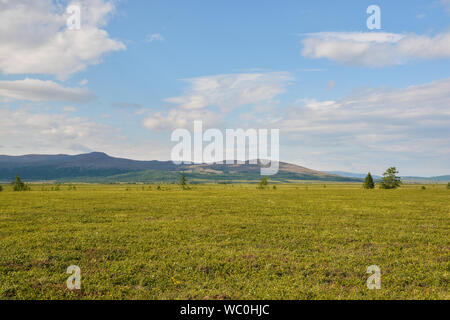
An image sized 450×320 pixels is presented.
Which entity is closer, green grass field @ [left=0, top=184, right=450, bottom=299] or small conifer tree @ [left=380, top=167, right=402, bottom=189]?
green grass field @ [left=0, top=184, right=450, bottom=299]

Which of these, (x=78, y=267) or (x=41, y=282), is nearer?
(x=41, y=282)

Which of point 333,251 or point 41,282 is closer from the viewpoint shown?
point 41,282

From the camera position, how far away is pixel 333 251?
13.9m

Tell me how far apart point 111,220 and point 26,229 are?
532 cm

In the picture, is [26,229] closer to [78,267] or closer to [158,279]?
[78,267]

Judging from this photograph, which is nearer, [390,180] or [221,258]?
[221,258]

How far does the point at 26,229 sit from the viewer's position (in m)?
18.0

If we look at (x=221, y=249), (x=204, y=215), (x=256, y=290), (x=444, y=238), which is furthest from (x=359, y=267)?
(x=204, y=215)

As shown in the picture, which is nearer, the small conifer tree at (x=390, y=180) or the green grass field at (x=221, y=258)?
the green grass field at (x=221, y=258)

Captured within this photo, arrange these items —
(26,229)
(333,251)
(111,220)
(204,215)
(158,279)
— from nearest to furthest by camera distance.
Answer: (158,279) → (333,251) → (26,229) → (111,220) → (204,215)

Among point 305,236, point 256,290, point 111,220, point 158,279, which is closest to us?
point 256,290

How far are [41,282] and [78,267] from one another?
57.6 inches
